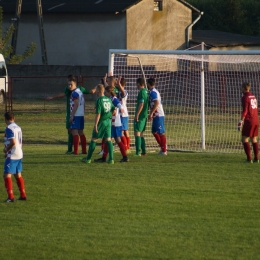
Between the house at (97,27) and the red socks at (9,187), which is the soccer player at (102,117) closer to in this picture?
the red socks at (9,187)

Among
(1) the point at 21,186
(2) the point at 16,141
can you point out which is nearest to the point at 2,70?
(1) the point at 21,186

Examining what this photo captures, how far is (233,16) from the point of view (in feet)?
182

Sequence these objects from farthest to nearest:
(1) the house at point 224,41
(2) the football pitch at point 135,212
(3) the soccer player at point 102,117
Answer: (1) the house at point 224,41 < (3) the soccer player at point 102,117 < (2) the football pitch at point 135,212

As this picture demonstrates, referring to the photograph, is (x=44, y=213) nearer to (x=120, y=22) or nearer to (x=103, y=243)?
A: (x=103, y=243)

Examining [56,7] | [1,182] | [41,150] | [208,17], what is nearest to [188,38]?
[56,7]

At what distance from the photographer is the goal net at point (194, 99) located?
18.9m

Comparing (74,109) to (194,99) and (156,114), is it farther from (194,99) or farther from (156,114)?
(194,99)

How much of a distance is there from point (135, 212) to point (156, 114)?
20.7 ft

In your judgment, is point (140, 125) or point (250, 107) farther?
point (140, 125)

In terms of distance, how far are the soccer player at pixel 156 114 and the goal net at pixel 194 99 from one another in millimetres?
1179

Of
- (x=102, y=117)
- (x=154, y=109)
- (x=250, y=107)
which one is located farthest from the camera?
(x=154, y=109)

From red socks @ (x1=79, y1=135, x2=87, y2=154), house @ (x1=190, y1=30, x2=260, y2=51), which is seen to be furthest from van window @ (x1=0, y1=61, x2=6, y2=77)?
red socks @ (x1=79, y1=135, x2=87, y2=154)

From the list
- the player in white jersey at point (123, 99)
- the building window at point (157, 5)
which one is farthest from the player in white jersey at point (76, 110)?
the building window at point (157, 5)

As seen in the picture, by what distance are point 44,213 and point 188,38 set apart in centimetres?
3749
